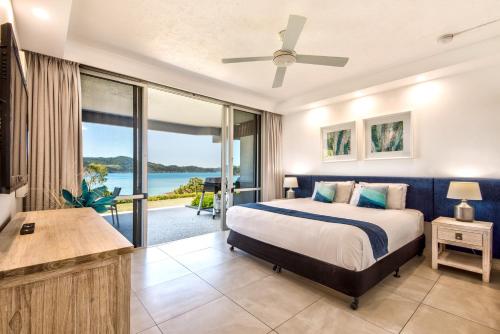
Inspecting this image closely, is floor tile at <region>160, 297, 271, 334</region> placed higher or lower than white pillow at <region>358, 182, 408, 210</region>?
lower

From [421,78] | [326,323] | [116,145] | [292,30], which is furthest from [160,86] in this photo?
[421,78]

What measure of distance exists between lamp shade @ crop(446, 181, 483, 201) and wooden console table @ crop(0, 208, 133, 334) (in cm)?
347

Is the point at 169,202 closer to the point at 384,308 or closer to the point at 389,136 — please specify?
the point at 389,136

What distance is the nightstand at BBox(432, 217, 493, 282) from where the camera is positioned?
256 cm

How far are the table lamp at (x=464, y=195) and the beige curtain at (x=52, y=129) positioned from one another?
184 inches

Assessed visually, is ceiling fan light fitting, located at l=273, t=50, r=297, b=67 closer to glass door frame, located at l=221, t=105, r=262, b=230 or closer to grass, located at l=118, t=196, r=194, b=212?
glass door frame, located at l=221, t=105, r=262, b=230

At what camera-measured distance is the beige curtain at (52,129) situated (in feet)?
8.75

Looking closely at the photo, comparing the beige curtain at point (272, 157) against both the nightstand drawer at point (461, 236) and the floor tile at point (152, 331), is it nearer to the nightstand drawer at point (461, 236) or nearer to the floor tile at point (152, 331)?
the nightstand drawer at point (461, 236)

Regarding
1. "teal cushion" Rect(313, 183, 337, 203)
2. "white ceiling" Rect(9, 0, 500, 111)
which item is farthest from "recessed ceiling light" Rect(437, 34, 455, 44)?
"teal cushion" Rect(313, 183, 337, 203)

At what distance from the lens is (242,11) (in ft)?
7.70

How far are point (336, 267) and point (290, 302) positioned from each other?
0.55m

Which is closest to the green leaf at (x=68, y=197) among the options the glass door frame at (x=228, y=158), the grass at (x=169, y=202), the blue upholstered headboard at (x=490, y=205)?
the glass door frame at (x=228, y=158)

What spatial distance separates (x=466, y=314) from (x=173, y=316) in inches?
99.7

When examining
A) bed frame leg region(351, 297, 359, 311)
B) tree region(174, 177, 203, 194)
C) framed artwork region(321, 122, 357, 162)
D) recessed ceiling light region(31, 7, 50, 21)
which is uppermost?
recessed ceiling light region(31, 7, 50, 21)
